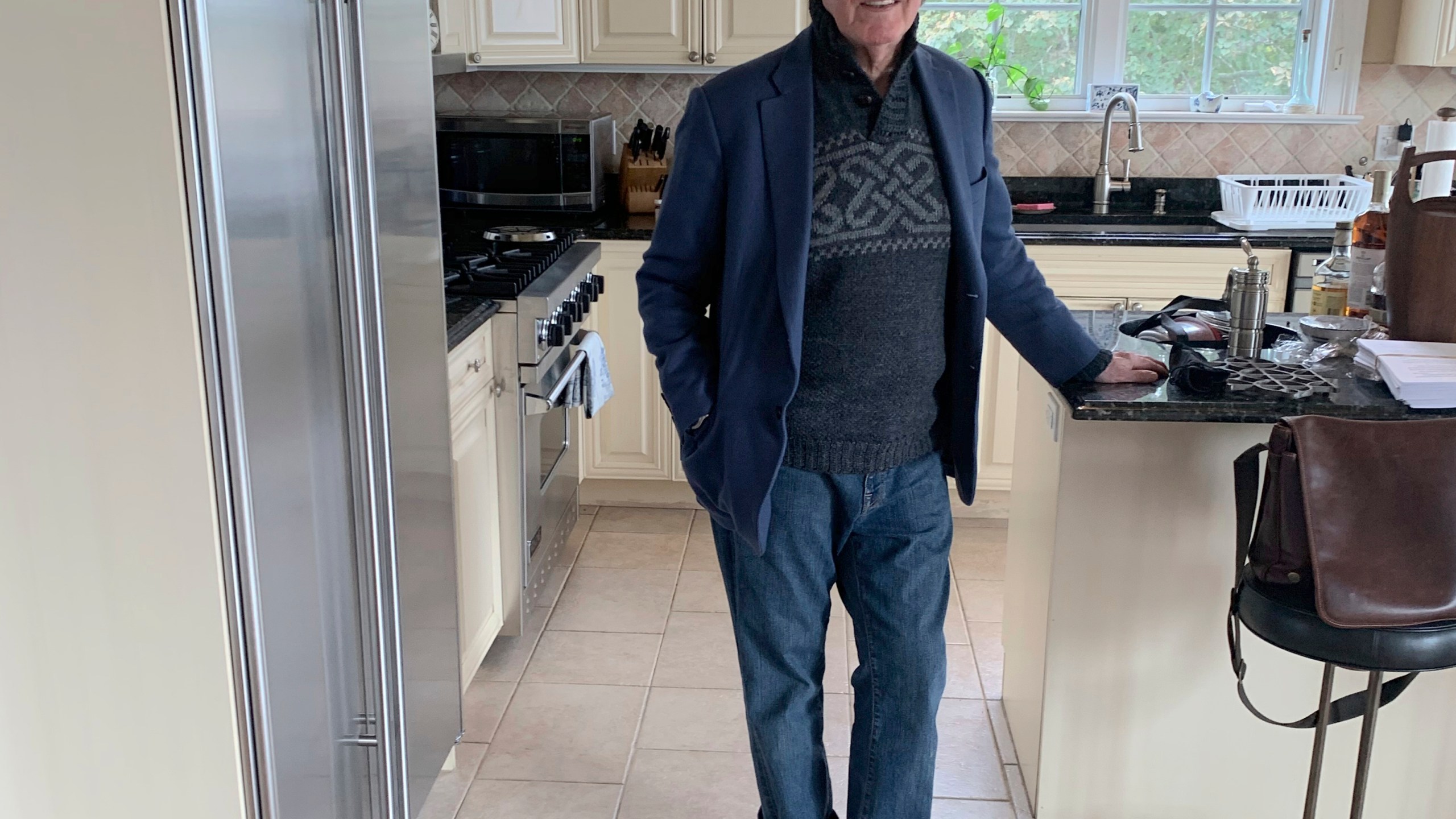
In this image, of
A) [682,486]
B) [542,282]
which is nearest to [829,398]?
[542,282]

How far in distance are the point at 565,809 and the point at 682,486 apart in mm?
1696

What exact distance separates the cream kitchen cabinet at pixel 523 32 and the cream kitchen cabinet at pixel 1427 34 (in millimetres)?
2512

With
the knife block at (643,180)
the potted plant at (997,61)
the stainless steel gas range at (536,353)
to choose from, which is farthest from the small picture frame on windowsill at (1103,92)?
the stainless steel gas range at (536,353)

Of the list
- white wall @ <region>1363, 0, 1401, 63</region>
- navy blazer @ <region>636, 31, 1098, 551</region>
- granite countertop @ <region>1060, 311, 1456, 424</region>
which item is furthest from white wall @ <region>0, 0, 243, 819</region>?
white wall @ <region>1363, 0, 1401, 63</region>

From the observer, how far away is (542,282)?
285 cm

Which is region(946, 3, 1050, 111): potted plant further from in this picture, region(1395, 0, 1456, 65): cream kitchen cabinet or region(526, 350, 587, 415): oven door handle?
region(526, 350, 587, 415): oven door handle

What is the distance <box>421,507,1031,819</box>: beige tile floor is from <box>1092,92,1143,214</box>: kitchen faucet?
4.12ft

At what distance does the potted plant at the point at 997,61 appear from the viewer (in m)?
4.18

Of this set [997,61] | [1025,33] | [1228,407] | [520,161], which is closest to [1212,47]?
[1025,33]

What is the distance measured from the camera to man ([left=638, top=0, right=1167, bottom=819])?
168 centimetres

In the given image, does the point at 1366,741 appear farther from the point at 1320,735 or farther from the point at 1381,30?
the point at 1381,30

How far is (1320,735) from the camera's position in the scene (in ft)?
5.97

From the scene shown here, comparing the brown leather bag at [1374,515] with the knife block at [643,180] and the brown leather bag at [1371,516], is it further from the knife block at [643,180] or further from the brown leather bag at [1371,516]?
the knife block at [643,180]

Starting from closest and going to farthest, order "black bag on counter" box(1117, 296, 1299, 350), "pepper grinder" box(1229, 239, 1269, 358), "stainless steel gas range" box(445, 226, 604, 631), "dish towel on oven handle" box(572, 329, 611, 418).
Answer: "pepper grinder" box(1229, 239, 1269, 358) → "black bag on counter" box(1117, 296, 1299, 350) → "stainless steel gas range" box(445, 226, 604, 631) → "dish towel on oven handle" box(572, 329, 611, 418)
